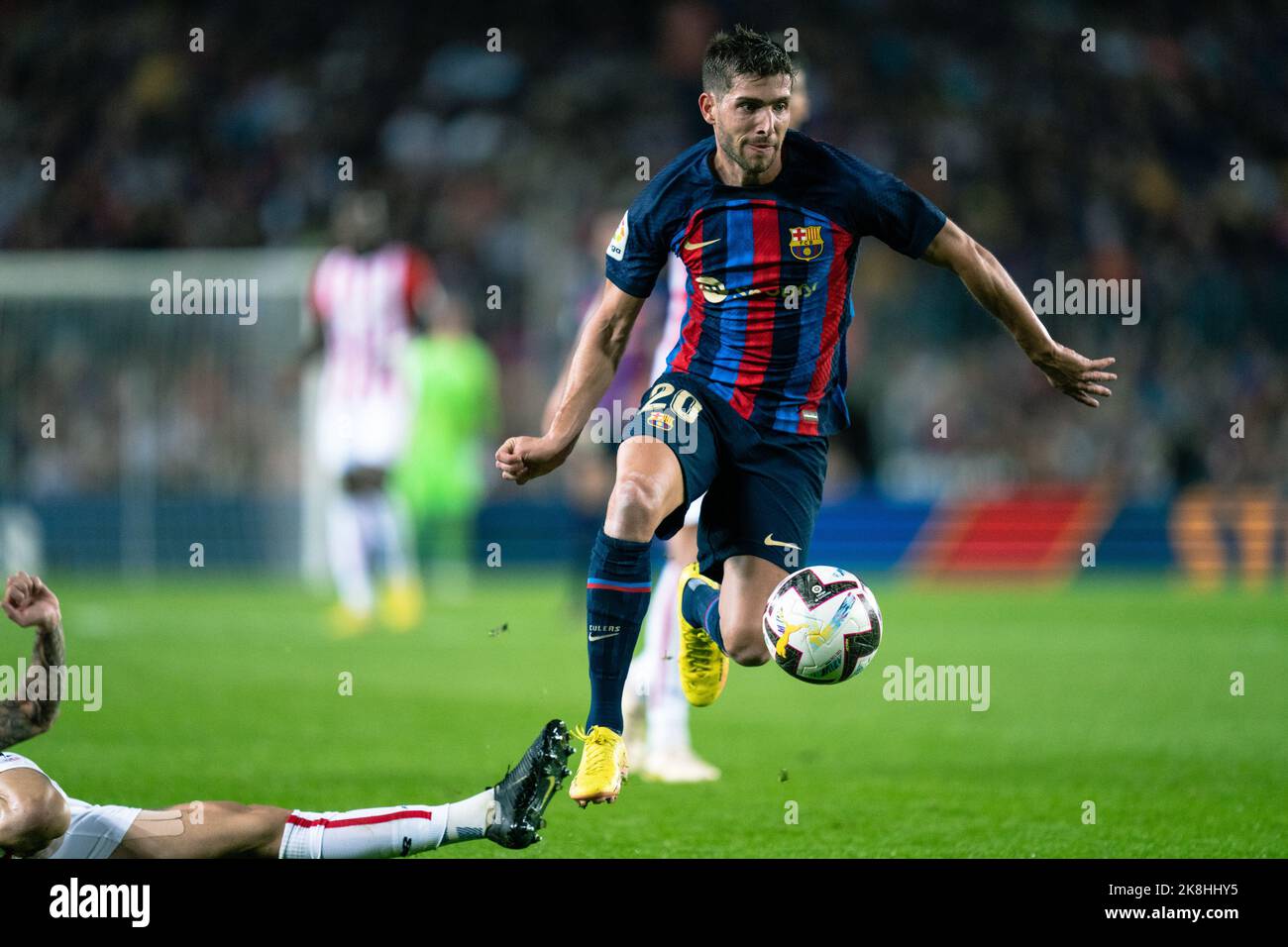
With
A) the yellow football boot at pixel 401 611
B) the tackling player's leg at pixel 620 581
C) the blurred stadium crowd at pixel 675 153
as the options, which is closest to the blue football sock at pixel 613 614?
the tackling player's leg at pixel 620 581

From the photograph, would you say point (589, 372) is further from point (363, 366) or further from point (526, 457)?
point (363, 366)

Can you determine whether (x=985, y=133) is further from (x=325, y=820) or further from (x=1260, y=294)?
(x=325, y=820)

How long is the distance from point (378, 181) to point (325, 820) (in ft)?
55.9

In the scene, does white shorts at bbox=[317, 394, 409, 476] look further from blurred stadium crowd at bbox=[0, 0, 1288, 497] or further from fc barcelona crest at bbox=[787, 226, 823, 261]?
fc barcelona crest at bbox=[787, 226, 823, 261]

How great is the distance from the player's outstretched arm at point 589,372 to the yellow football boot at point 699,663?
2.85 feet

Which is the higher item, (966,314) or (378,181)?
(378,181)

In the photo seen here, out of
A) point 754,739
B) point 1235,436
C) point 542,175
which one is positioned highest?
point 542,175

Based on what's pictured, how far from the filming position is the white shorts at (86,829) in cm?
419

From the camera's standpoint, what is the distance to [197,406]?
17.5 metres

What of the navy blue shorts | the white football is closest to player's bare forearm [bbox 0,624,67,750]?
the navy blue shorts

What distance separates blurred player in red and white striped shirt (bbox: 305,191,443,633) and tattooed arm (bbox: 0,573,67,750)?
7891 mm

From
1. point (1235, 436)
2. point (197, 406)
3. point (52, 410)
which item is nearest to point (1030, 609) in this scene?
point (1235, 436)

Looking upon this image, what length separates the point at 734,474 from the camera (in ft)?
18.6

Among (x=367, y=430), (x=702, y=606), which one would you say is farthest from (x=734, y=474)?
(x=367, y=430)
